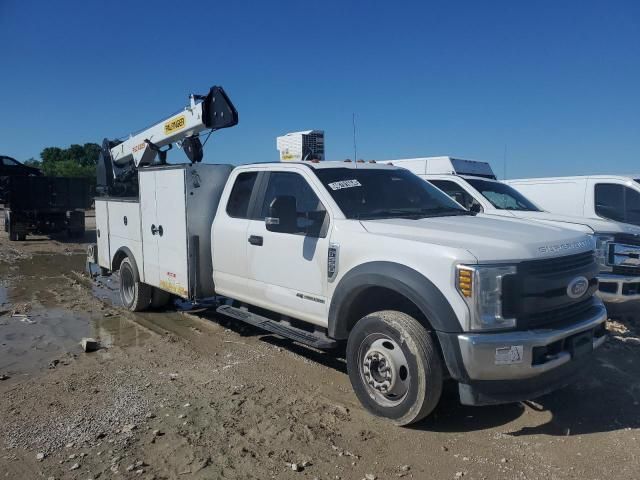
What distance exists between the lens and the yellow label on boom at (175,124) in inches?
325

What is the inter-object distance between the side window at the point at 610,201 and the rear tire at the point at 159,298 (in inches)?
279

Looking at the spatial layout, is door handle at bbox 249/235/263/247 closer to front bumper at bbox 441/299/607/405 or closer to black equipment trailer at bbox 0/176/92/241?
front bumper at bbox 441/299/607/405

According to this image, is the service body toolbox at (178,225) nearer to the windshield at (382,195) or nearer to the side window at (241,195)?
the side window at (241,195)

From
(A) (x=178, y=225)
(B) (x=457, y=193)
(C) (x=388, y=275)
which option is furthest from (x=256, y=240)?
(B) (x=457, y=193)

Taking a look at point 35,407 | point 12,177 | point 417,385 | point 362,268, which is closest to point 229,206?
point 362,268

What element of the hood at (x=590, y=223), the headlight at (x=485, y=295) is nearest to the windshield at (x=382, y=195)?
the headlight at (x=485, y=295)

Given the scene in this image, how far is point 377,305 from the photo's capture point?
14.6 feet

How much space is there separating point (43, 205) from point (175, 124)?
1202 cm

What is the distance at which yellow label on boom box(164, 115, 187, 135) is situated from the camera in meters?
8.27

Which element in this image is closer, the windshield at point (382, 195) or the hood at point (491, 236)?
the hood at point (491, 236)

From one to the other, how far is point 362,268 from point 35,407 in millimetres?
2920

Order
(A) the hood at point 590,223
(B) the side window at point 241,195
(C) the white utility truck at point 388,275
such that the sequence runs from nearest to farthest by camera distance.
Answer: (C) the white utility truck at point 388,275 → (B) the side window at point 241,195 → (A) the hood at point 590,223

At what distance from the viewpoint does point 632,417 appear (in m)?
4.18

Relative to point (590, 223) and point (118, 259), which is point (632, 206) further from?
point (118, 259)
